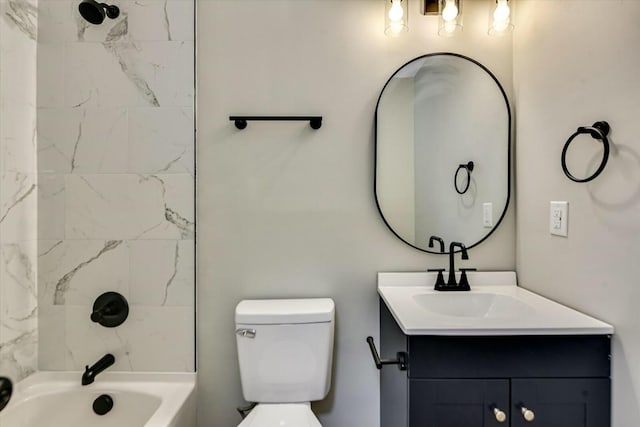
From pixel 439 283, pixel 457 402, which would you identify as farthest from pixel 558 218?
pixel 457 402

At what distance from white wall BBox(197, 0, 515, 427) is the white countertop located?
19cm

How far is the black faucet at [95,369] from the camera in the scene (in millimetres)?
1470

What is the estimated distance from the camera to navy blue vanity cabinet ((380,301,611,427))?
1.03 meters

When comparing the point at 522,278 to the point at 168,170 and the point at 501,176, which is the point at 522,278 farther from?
the point at 168,170

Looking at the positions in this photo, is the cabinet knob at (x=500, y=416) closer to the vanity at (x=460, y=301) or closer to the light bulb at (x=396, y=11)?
the vanity at (x=460, y=301)

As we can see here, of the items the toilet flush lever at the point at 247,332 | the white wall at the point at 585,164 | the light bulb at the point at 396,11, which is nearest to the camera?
the white wall at the point at 585,164

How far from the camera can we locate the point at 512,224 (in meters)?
1.60

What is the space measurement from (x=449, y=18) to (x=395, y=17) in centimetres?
23

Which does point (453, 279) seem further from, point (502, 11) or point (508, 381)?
point (502, 11)

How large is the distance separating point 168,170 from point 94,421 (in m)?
1.10

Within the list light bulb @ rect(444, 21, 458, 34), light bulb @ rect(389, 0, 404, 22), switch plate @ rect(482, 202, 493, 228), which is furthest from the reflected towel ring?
light bulb @ rect(389, 0, 404, 22)

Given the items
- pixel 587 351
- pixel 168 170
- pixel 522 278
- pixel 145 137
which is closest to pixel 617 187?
pixel 587 351

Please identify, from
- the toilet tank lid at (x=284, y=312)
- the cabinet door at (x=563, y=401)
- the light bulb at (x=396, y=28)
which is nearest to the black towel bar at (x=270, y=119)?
the light bulb at (x=396, y=28)

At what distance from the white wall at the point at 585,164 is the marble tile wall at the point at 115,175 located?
1.45 meters
